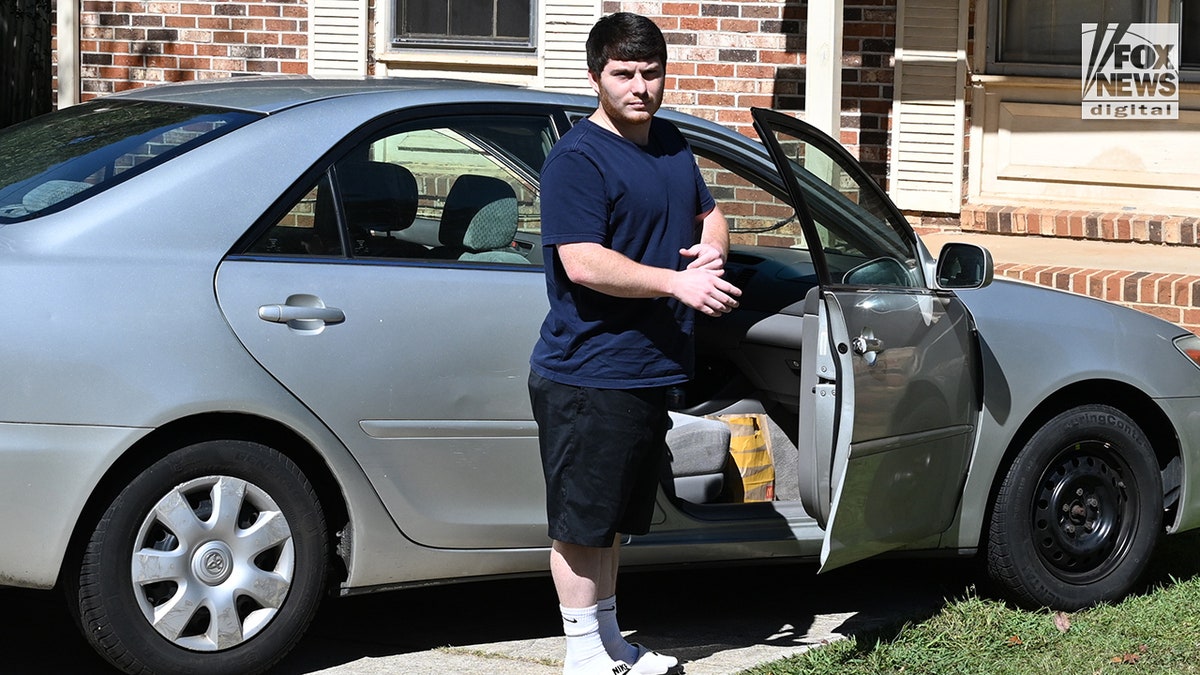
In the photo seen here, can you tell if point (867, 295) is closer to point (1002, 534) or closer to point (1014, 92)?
point (1002, 534)

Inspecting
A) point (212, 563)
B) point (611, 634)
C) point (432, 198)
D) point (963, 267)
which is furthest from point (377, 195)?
point (963, 267)

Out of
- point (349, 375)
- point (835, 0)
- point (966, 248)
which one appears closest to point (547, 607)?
point (349, 375)

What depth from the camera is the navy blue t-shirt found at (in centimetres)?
367

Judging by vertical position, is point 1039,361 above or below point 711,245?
below

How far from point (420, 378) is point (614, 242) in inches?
25.6

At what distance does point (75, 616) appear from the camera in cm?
380

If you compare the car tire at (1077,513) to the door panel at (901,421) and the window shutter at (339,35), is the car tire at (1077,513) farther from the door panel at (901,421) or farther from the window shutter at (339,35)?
the window shutter at (339,35)

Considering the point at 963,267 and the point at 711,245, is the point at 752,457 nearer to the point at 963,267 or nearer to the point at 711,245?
the point at 963,267

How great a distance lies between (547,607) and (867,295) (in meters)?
1.43

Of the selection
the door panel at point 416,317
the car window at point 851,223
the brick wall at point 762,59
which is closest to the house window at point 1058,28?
the brick wall at point 762,59

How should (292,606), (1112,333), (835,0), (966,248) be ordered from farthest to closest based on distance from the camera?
(835,0) → (1112,333) → (966,248) → (292,606)

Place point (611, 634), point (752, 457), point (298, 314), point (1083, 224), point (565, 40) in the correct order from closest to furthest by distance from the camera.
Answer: point (298, 314), point (611, 634), point (752, 457), point (1083, 224), point (565, 40)

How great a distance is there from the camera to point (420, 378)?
4.01 metres

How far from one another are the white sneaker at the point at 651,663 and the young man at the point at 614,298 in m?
0.17
